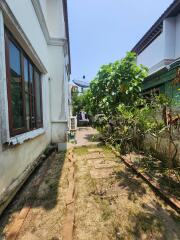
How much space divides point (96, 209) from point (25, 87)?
2.82m

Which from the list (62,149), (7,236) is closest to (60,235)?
(7,236)

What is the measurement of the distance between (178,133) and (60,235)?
286 cm

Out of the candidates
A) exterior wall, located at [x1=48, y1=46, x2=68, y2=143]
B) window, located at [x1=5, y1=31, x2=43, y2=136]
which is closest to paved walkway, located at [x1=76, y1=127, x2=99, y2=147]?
exterior wall, located at [x1=48, y1=46, x2=68, y2=143]

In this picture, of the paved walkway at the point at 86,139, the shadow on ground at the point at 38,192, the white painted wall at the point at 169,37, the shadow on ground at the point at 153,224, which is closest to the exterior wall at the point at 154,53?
the white painted wall at the point at 169,37

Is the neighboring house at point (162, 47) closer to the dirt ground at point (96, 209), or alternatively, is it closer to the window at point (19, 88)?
the dirt ground at point (96, 209)

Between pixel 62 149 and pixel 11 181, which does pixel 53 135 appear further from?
pixel 11 181

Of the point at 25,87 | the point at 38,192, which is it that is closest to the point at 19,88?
the point at 25,87

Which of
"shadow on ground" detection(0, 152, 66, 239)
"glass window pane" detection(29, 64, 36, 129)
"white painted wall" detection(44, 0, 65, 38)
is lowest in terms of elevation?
"shadow on ground" detection(0, 152, 66, 239)

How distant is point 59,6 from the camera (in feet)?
18.3

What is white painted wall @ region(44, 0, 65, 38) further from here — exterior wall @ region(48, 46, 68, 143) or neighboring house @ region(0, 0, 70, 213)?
exterior wall @ region(48, 46, 68, 143)

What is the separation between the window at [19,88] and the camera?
250cm

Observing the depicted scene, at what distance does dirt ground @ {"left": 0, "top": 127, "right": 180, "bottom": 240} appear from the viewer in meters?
1.73

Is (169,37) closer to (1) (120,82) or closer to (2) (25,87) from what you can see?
(1) (120,82)

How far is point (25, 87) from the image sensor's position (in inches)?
134
